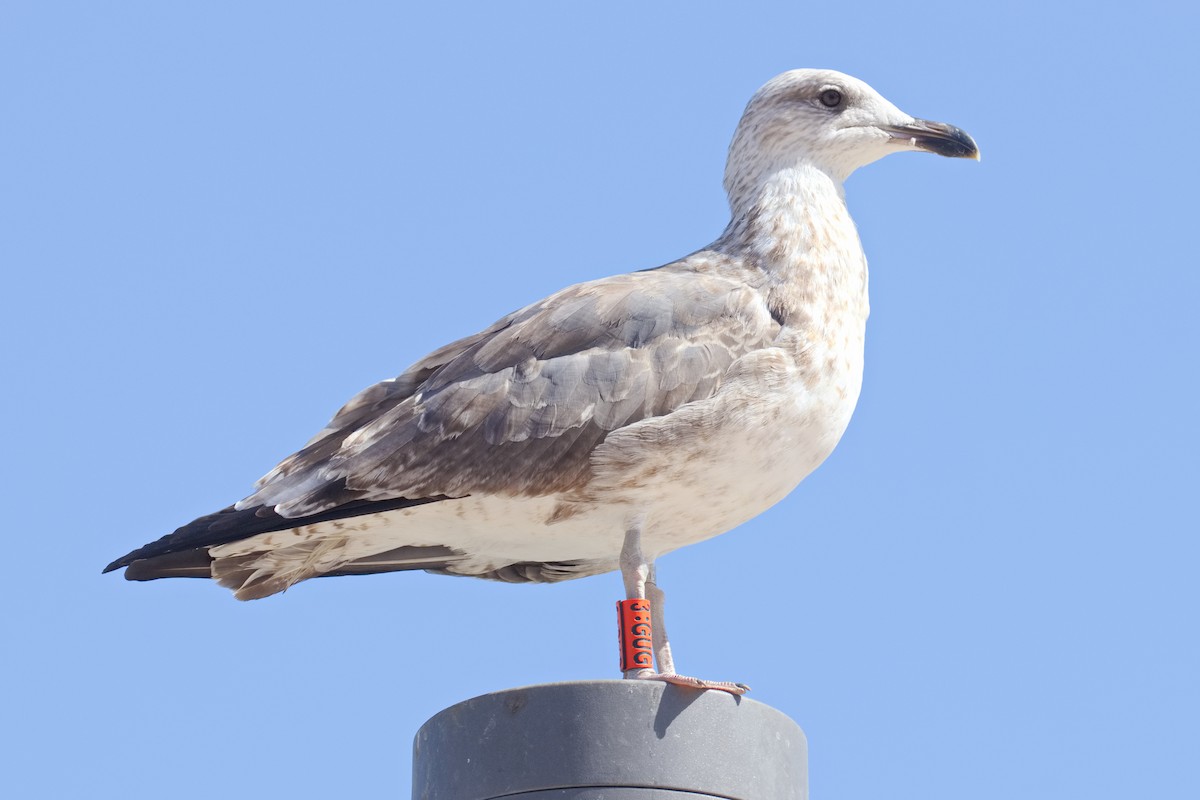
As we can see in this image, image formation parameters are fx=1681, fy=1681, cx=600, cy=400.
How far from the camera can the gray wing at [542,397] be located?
7477 mm

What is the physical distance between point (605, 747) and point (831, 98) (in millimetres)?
4494

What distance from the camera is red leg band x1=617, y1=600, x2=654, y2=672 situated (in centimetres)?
709

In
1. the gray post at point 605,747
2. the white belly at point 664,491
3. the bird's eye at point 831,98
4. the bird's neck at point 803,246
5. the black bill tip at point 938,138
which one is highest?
the bird's eye at point 831,98

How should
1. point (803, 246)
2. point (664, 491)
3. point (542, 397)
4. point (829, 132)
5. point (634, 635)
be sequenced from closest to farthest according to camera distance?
point (634, 635)
point (664, 491)
point (542, 397)
point (803, 246)
point (829, 132)

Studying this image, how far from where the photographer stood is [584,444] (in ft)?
24.5

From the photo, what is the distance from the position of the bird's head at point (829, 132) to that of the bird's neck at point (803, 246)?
4.3 inches

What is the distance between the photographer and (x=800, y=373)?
760 centimetres

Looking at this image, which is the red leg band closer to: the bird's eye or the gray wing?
the gray wing

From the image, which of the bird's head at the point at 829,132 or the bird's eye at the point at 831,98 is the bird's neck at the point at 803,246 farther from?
the bird's eye at the point at 831,98

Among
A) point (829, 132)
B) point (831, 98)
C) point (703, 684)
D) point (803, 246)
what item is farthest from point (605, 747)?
point (831, 98)

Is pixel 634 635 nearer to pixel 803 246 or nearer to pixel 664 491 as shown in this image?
pixel 664 491

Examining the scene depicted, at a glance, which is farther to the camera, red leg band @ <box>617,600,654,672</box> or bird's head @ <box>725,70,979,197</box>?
bird's head @ <box>725,70,979,197</box>

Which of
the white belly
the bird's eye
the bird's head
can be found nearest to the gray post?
the white belly

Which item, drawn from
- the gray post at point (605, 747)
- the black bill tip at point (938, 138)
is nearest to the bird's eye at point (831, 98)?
the black bill tip at point (938, 138)
